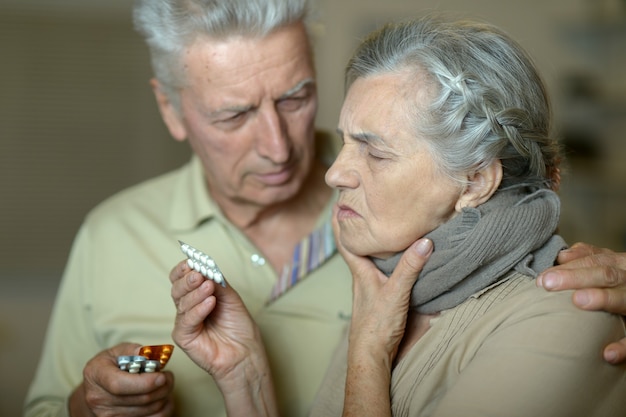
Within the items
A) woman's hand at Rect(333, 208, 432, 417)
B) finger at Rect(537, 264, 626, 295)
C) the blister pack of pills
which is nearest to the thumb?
woman's hand at Rect(333, 208, 432, 417)

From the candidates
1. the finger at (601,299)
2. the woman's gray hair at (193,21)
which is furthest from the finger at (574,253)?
the woman's gray hair at (193,21)

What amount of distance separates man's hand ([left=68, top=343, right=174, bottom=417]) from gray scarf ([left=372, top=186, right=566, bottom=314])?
563 mm

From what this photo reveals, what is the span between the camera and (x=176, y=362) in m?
1.89

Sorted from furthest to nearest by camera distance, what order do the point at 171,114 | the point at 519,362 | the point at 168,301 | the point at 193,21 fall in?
1. the point at 171,114
2. the point at 168,301
3. the point at 193,21
4. the point at 519,362

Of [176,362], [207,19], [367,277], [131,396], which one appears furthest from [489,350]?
[207,19]

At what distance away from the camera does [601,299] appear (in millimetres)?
1269

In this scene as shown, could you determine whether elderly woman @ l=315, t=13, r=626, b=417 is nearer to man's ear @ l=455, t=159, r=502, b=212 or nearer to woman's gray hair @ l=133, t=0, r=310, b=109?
man's ear @ l=455, t=159, r=502, b=212

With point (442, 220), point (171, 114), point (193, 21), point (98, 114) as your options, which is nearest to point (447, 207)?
point (442, 220)

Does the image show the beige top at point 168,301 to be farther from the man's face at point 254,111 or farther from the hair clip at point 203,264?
the hair clip at point 203,264

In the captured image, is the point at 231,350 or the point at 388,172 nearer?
the point at 388,172

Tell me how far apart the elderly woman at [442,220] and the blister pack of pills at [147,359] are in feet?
0.19

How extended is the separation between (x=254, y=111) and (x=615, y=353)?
3.24 feet

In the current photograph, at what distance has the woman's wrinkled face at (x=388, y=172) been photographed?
4.68 ft

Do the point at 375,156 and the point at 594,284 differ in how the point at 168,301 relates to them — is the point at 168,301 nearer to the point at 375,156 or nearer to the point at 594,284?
the point at 375,156
